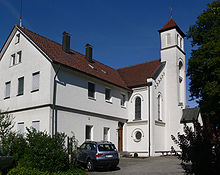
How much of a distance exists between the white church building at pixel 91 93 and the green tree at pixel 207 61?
7.51 ft

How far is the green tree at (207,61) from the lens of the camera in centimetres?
2259

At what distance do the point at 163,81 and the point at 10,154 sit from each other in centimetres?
1841

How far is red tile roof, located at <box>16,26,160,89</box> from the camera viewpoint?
20736mm

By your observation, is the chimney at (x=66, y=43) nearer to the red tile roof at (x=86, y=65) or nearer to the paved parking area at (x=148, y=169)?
the red tile roof at (x=86, y=65)

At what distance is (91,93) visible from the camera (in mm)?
22703

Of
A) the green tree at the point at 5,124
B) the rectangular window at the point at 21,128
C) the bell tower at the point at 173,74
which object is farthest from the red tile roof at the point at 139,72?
the green tree at the point at 5,124

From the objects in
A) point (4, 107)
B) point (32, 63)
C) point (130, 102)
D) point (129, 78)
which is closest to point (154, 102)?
point (130, 102)

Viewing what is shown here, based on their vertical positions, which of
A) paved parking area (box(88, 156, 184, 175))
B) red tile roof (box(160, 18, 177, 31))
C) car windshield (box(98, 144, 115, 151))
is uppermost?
red tile roof (box(160, 18, 177, 31))

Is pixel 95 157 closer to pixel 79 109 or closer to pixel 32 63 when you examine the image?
pixel 79 109

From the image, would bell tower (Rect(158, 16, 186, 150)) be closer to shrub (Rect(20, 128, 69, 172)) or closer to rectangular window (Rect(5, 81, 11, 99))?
rectangular window (Rect(5, 81, 11, 99))

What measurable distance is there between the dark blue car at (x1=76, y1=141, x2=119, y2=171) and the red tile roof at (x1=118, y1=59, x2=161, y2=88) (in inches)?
488

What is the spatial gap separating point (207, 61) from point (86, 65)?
11.3m

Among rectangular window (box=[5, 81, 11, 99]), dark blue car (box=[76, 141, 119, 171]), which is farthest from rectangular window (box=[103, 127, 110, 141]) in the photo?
rectangular window (box=[5, 81, 11, 99])

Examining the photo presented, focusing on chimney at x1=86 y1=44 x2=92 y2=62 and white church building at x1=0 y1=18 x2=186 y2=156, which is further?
chimney at x1=86 y1=44 x2=92 y2=62
